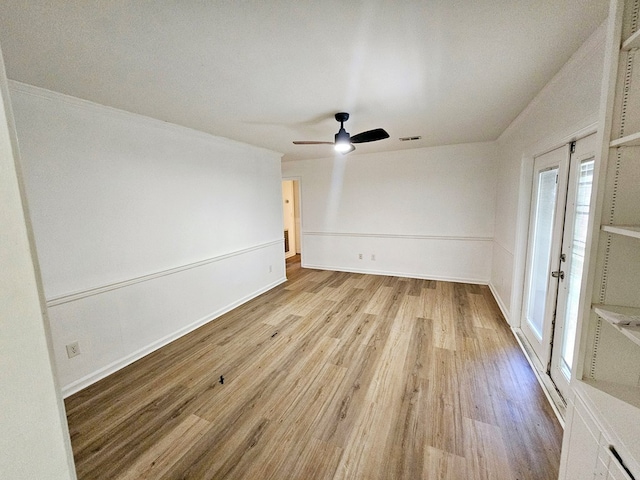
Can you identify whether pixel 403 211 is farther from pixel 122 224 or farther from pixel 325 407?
pixel 122 224

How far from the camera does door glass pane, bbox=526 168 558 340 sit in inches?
92.8

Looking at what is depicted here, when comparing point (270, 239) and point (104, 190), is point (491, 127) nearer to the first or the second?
point (270, 239)

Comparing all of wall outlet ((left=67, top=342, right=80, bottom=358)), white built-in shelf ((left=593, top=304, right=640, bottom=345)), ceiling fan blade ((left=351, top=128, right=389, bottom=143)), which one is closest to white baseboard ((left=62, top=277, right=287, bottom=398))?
wall outlet ((left=67, top=342, right=80, bottom=358))

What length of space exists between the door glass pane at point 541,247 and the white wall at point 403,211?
5.73 feet

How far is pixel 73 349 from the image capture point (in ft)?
7.09

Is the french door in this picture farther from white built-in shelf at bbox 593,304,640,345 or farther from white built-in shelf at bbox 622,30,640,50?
white built-in shelf at bbox 622,30,640,50

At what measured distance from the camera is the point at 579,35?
4.84 feet

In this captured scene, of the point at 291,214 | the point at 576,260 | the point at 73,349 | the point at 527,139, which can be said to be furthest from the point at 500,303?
the point at 291,214

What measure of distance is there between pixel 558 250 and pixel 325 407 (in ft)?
7.19

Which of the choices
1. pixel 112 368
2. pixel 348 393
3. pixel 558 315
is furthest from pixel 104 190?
pixel 558 315

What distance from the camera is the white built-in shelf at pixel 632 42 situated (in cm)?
89

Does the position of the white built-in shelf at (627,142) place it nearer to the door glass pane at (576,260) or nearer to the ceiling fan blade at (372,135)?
the door glass pane at (576,260)

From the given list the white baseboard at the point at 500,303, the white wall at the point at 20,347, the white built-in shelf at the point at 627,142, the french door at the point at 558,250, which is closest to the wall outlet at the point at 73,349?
the white wall at the point at 20,347

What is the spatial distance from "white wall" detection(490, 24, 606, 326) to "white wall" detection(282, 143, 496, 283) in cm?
33
